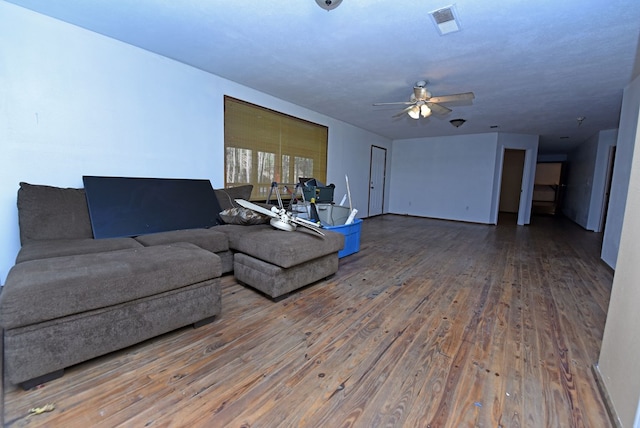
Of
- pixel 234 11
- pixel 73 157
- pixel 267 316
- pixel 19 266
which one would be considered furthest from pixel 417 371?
pixel 73 157

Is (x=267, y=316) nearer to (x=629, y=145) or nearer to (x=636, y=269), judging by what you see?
(x=636, y=269)

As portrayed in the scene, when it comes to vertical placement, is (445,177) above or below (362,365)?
above

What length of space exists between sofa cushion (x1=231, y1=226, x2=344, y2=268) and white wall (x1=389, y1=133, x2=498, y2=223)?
241 inches

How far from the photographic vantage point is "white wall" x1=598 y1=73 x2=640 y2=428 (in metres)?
1.18

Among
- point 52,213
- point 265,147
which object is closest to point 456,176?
point 265,147

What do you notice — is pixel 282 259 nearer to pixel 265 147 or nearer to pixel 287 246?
pixel 287 246

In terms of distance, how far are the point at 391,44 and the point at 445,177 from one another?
6.01m

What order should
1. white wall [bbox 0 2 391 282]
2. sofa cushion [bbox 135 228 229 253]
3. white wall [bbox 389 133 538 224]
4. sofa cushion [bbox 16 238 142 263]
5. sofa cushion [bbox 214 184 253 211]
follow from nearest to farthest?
1. sofa cushion [bbox 16 238 142 263]
2. white wall [bbox 0 2 391 282]
3. sofa cushion [bbox 135 228 229 253]
4. sofa cushion [bbox 214 184 253 211]
5. white wall [bbox 389 133 538 224]

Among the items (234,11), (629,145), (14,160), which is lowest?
(14,160)

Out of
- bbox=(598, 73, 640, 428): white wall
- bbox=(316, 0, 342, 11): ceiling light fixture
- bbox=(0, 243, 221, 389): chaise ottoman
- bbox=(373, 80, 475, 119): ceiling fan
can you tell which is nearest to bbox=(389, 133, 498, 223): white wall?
bbox=(373, 80, 475, 119): ceiling fan

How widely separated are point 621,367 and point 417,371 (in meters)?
0.94

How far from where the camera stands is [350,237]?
3895 millimetres

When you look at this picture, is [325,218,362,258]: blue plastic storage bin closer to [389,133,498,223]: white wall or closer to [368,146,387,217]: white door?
[368,146,387,217]: white door

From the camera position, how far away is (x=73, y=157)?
2.73 metres
